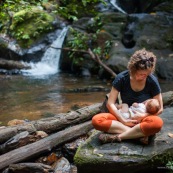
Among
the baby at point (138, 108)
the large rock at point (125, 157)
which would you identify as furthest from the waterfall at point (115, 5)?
the large rock at point (125, 157)

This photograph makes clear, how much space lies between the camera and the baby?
3.43 meters

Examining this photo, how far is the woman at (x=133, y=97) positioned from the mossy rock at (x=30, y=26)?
11453mm

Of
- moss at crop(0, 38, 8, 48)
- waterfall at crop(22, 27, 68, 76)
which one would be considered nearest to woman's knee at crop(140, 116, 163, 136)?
waterfall at crop(22, 27, 68, 76)

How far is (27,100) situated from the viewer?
27.5ft

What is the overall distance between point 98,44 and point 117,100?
9.20m

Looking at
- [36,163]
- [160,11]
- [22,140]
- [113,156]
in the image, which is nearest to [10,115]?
[22,140]

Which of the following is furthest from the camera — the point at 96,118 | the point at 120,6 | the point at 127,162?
the point at 120,6

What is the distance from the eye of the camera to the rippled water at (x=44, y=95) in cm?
730

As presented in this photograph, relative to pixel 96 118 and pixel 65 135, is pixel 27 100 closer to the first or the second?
pixel 65 135

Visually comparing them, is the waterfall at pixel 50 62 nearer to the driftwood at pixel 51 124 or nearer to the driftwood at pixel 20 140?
the driftwood at pixel 51 124

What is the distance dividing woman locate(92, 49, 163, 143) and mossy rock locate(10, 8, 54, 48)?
37.6 ft

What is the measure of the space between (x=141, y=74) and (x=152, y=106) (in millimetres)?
375

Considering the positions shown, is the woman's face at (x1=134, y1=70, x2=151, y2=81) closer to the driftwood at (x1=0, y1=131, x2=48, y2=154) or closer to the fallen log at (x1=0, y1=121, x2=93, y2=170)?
the fallen log at (x1=0, y1=121, x2=93, y2=170)

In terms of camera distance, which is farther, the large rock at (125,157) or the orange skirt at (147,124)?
the orange skirt at (147,124)
